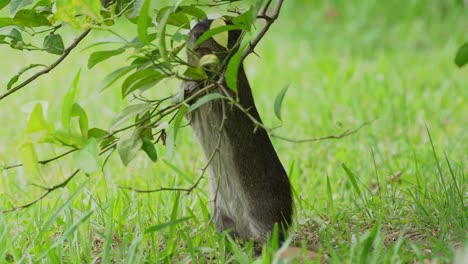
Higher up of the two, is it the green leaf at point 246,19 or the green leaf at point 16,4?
the green leaf at point 16,4

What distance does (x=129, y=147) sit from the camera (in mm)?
1776

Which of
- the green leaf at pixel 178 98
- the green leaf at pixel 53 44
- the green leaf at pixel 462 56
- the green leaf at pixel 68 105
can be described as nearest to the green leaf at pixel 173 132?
the green leaf at pixel 178 98

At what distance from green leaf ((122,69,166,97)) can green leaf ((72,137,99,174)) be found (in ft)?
0.43

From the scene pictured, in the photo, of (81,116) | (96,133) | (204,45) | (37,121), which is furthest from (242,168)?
(37,121)

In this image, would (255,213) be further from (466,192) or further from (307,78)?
(307,78)

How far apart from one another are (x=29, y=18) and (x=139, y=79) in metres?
0.36

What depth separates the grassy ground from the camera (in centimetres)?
212

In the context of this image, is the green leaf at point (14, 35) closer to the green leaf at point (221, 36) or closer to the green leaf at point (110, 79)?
the green leaf at point (110, 79)

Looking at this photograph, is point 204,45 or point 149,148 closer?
point 149,148

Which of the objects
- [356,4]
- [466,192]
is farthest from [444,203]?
[356,4]

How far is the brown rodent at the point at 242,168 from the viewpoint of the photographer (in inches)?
82.6

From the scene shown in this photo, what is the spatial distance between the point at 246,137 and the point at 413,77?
10.9ft

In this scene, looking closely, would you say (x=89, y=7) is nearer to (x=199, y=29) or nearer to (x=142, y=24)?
(x=142, y=24)

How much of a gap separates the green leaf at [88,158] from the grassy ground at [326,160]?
0.39 feet
